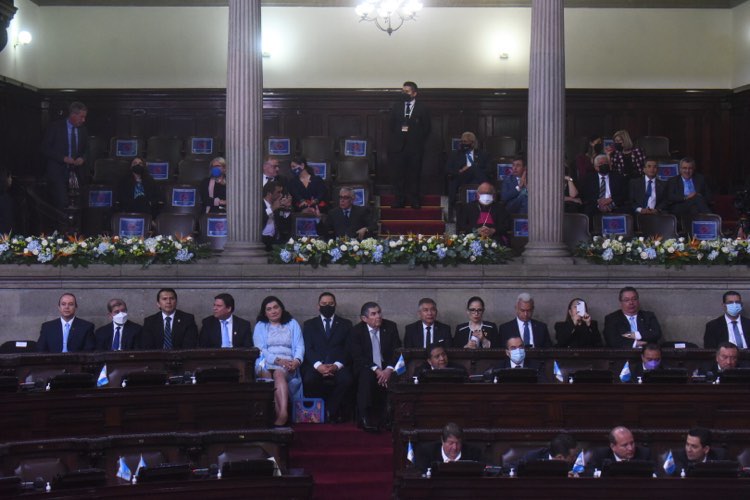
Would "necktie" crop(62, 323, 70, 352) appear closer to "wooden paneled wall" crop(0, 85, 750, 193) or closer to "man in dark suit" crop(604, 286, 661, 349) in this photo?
"man in dark suit" crop(604, 286, 661, 349)

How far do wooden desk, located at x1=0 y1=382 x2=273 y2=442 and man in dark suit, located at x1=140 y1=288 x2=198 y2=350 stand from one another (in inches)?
74.3

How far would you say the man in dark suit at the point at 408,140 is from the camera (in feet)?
62.5

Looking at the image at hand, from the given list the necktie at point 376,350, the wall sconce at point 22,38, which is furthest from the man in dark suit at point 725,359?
the wall sconce at point 22,38

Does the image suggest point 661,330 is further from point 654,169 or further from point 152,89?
point 152,89

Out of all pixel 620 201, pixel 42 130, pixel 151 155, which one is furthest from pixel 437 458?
pixel 42 130

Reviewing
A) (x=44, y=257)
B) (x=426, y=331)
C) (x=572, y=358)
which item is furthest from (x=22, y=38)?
(x=572, y=358)

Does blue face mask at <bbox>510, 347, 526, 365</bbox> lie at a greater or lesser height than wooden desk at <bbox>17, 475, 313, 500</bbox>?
greater

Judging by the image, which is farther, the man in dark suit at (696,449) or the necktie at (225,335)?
the necktie at (225,335)

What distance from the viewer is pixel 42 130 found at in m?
21.6

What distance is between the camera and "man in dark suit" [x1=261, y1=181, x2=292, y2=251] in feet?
53.9

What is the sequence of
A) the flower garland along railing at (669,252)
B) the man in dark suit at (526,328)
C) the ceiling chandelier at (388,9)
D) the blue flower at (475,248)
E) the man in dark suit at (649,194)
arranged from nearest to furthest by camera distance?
1. the man in dark suit at (526,328)
2. the blue flower at (475,248)
3. the flower garland along railing at (669,252)
4. the man in dark suit at (649,194)
5. the ceiling chandelier at (388,9)

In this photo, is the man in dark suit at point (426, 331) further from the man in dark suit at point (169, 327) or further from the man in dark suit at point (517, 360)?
the man in dark suit at point (169, 327)

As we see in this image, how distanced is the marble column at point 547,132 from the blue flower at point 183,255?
405cm

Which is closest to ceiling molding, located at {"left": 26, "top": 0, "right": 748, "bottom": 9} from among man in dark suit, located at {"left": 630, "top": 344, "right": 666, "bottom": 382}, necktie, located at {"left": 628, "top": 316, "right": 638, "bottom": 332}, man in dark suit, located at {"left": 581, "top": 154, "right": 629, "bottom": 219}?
man in dark suit, located at {"left": 581, "top": 154, "right": 629, "bottom": 219}
